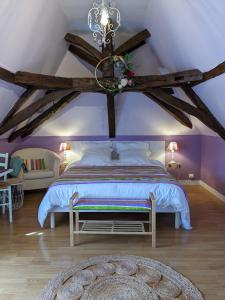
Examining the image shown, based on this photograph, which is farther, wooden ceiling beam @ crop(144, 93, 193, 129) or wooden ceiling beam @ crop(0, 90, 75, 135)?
wooden ceiling beam @ crop(144, 93, 193, 129)

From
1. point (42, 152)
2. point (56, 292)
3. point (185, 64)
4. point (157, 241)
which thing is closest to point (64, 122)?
point (42, 152)

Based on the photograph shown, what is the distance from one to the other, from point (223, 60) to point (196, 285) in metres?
2.29

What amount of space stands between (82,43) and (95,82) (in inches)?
26.6

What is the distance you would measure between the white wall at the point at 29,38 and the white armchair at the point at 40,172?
4.22 ft

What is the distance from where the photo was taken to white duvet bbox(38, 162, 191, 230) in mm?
3264

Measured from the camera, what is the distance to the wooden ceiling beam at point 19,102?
12.4ft

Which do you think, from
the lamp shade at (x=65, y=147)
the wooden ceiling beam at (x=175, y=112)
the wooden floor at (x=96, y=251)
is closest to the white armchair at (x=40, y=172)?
the lamp shade at (x=65, y=147)

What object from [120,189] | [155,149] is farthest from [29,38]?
[155,149]

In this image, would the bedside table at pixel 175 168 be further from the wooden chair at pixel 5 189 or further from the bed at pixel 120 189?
the wooden chair at pixel 5 189

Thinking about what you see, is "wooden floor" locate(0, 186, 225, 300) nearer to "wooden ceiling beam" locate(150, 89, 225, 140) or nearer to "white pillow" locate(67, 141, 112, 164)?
"wooden ceiling beam" locate(150, 89, 225, 140)

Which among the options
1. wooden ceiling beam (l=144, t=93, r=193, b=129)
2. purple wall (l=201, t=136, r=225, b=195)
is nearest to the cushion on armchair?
wooden ceiling beam (l=144, t=93, r=193, b=129)

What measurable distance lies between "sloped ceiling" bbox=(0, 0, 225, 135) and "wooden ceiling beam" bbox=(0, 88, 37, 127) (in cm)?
9

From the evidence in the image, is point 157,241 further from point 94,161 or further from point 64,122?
point 64,122

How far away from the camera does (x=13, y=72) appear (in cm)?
323
